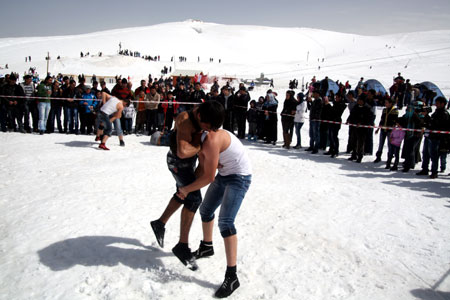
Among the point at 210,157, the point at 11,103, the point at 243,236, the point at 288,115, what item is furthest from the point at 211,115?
the point at 11,103

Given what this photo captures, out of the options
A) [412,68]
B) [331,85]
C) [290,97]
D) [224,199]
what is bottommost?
[224,199]

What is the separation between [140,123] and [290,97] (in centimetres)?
572

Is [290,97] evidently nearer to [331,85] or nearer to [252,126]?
[252,126]

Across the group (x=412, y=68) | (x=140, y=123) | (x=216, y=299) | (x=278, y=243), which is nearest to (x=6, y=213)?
(x=216, y=299)

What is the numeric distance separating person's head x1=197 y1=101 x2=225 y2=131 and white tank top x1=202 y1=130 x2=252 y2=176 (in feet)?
0.93

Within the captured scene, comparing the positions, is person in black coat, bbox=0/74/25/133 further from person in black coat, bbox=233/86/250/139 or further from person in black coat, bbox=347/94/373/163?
person in black coat, bbox=347/94/373/163

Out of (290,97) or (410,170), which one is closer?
(410,170)

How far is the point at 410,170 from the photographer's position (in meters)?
8.50

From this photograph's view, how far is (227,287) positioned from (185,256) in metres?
0.61

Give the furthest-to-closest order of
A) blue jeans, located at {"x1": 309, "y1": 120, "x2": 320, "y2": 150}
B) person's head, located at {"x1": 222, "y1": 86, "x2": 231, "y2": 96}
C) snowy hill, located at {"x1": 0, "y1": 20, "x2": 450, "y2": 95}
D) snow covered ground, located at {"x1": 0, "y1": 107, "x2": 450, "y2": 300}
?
snowy hill, located at {"x1": 0, "y1": 20, "x2": 450, "y2": 95} → person's head, located at {"x1": 222, "y1": 86, "x2": 231, "y2": 96} → blue jeans, located at {"x1": 309, "y1": 120, "x2": 320, "y2": 150} → snow covered ground, located at {"x1": 0, "y1": 107, "x2": 450, "y2": 300}

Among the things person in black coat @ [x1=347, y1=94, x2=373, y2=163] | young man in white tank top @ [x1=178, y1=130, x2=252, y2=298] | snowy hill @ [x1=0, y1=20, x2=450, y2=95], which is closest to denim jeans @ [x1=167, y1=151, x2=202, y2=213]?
young man in white tank top @ [x1=178, y1=130, x2=252, y2=298]

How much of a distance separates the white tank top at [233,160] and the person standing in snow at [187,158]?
0.88 ft

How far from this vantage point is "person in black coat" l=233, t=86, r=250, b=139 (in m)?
12.0

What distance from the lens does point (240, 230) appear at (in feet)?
14.9
